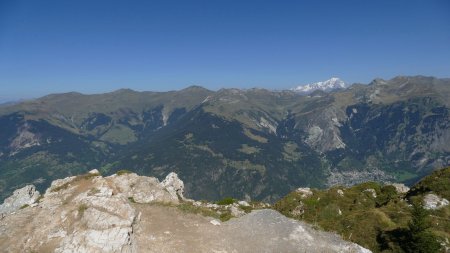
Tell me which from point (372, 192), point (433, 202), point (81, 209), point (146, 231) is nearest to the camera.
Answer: point (146, 231)

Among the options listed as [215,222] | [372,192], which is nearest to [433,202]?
[372,192]

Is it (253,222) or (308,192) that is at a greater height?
(253,222)

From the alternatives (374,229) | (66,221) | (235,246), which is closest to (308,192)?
(374,229)

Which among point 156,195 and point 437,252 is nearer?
point 437,252

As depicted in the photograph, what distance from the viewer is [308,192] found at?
82250mm

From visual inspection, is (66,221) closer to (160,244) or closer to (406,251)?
(160,244)

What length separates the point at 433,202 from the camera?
61250mm

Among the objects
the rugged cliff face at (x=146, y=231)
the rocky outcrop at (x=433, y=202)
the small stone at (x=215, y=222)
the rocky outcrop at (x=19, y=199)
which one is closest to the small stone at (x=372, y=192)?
the rocky outcrop at (x=433, y=202)

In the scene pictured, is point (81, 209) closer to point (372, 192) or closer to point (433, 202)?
point (433, 202)

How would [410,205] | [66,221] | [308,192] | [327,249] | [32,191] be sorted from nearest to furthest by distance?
[327,249] → [66,221] → [410,205] → [308,192] → [32,191]

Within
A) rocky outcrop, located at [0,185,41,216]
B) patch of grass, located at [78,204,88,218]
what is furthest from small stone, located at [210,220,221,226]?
rocky outcrop, located at [0,185,41,216]

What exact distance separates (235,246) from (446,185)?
45.0m

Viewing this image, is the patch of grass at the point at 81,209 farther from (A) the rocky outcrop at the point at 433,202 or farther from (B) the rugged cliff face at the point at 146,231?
(A) the rocky outcrop at the point at 433,202

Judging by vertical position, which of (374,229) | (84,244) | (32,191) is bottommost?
(32,191)
